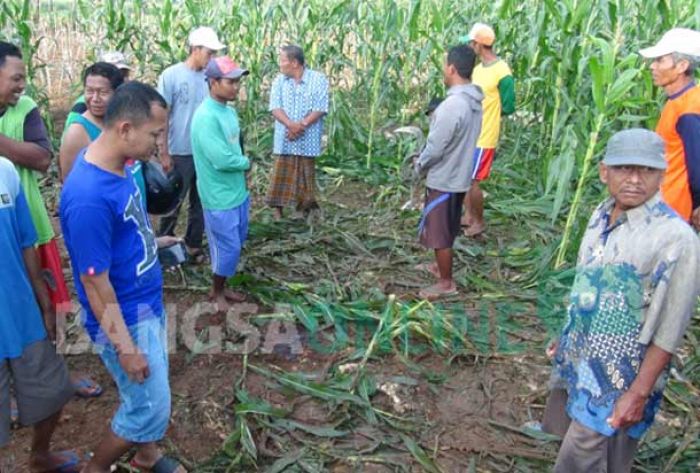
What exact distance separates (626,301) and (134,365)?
1.86 meters

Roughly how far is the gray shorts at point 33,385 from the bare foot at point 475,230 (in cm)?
395

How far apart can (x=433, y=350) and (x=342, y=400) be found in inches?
31.9

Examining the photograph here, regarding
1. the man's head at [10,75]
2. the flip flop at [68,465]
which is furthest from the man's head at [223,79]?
the flip flop at [68,465]

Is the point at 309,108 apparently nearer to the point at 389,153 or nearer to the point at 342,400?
the point at 389,153

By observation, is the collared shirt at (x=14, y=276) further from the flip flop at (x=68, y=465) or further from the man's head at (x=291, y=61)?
the man's head at (x=291, y=61)

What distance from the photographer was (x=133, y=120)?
94.8 inches

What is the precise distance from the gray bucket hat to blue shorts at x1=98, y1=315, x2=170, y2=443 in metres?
1.91

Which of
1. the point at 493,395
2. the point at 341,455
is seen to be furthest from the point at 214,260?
the point at 493,395

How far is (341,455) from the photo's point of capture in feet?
10.4

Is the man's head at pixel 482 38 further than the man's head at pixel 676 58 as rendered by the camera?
Yes

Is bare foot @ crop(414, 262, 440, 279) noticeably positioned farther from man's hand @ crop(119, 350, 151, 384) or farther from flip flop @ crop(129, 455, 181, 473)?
man's hand @ crop(119, 350, 151, 384)

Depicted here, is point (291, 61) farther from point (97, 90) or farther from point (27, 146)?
point (27, 146)

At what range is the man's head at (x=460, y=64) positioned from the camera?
4.34 metres

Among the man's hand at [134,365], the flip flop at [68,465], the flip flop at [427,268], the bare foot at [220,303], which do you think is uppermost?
the man's hand at [134,365]
